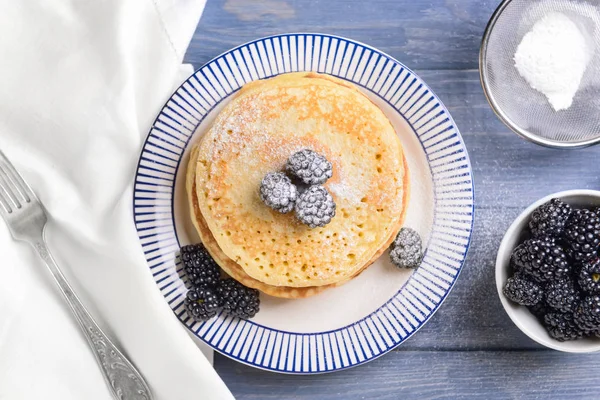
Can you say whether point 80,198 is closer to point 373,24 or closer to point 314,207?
point 314,207

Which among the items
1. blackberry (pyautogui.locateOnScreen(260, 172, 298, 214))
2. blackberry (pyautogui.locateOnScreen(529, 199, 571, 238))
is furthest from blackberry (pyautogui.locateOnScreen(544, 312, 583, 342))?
blackberry (pyautogui.locateOnScreen(260, 172, 298, 214))

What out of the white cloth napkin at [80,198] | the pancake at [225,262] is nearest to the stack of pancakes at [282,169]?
the pancake at [225,262]

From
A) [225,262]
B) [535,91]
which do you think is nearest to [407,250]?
[225,262]

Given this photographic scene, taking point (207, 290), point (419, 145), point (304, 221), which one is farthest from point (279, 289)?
point (419, 145)

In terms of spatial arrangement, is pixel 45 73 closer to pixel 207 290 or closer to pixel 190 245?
pixel 190 245

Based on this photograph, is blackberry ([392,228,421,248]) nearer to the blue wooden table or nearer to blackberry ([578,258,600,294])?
the blue wooden table
